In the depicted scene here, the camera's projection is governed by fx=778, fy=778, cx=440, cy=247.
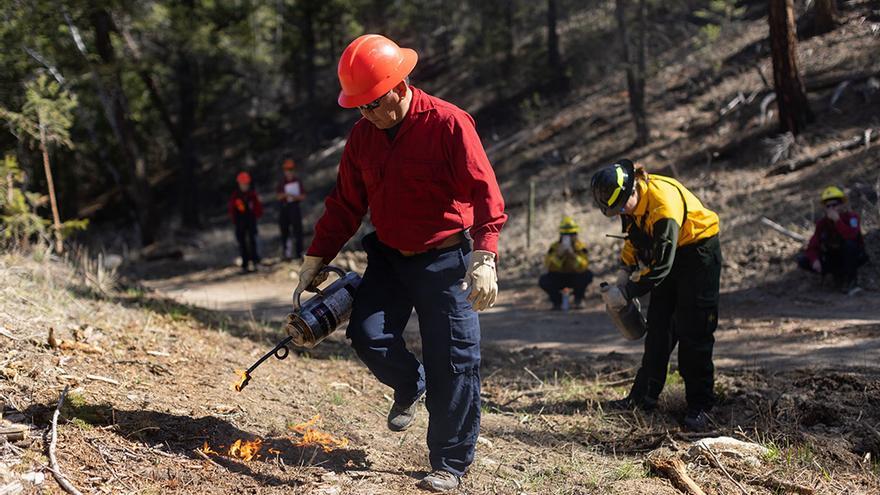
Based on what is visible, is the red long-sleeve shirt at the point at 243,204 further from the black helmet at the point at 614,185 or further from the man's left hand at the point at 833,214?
the black helmet at the point at 614,185

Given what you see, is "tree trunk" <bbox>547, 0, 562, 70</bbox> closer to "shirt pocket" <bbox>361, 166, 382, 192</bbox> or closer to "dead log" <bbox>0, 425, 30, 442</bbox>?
"shirt pocket" <bbox>361, 166, 382, 192</bbox>

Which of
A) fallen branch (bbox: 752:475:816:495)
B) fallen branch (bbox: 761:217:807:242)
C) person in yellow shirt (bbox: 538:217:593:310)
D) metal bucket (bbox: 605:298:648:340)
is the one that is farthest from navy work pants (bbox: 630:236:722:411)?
fallen branch (bbox: 761:217:807:242)

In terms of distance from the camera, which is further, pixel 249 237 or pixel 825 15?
pixel 825 15

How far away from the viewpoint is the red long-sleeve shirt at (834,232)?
363 inches

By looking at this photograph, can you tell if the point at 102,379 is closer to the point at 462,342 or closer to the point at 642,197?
the point at 462,342

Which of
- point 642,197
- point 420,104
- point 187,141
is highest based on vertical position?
point 187,141

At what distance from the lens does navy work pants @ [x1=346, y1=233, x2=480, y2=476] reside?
374 centimetres

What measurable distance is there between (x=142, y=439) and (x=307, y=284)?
112 centimetres

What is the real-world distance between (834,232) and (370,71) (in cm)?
771

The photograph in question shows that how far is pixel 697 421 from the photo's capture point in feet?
17.5

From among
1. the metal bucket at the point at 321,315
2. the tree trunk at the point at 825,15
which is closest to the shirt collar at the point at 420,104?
the metal bucket at the point at 321,315

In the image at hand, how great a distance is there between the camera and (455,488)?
383 centimetres

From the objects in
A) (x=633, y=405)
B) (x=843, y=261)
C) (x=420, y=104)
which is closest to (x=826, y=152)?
(x=843, y=261)

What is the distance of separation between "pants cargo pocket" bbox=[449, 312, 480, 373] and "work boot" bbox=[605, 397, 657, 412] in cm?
226
